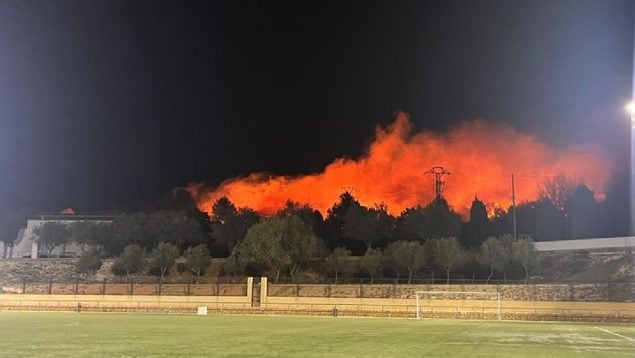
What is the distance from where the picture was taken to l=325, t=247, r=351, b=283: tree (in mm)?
82125

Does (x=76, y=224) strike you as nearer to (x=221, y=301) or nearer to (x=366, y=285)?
(x=221, y=301)

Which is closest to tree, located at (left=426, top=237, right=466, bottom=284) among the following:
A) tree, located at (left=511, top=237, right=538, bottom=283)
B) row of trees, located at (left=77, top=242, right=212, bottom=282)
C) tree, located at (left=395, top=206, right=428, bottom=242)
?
tree, located at (left=511, top=237, right=538, bottom=283)

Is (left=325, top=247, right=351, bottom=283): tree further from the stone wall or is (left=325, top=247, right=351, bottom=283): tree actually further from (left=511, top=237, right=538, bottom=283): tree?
(left=511, top=237, right=538, bottom=283): tree

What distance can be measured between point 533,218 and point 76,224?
307ft

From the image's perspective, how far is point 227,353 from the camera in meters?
17.3

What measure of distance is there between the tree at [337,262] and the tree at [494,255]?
2062cm

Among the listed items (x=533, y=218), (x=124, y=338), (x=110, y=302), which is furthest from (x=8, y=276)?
(x=533, y=218)

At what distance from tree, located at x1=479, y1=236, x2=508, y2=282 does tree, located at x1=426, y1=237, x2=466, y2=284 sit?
11.2 ft

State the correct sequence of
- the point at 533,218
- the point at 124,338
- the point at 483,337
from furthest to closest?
1. the point at 533,218
2. the point at 483,337
3. the point at 124,338

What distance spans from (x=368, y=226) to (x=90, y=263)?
4977 cm

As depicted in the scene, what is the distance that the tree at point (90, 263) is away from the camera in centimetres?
8744

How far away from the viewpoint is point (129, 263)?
284 ft

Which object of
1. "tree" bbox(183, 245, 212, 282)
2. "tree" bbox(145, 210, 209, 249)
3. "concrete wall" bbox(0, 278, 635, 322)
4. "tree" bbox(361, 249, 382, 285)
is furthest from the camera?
"tree" bbox(145, 210, 209, 249)

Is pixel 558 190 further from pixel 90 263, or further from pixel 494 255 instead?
pixel 90 263
